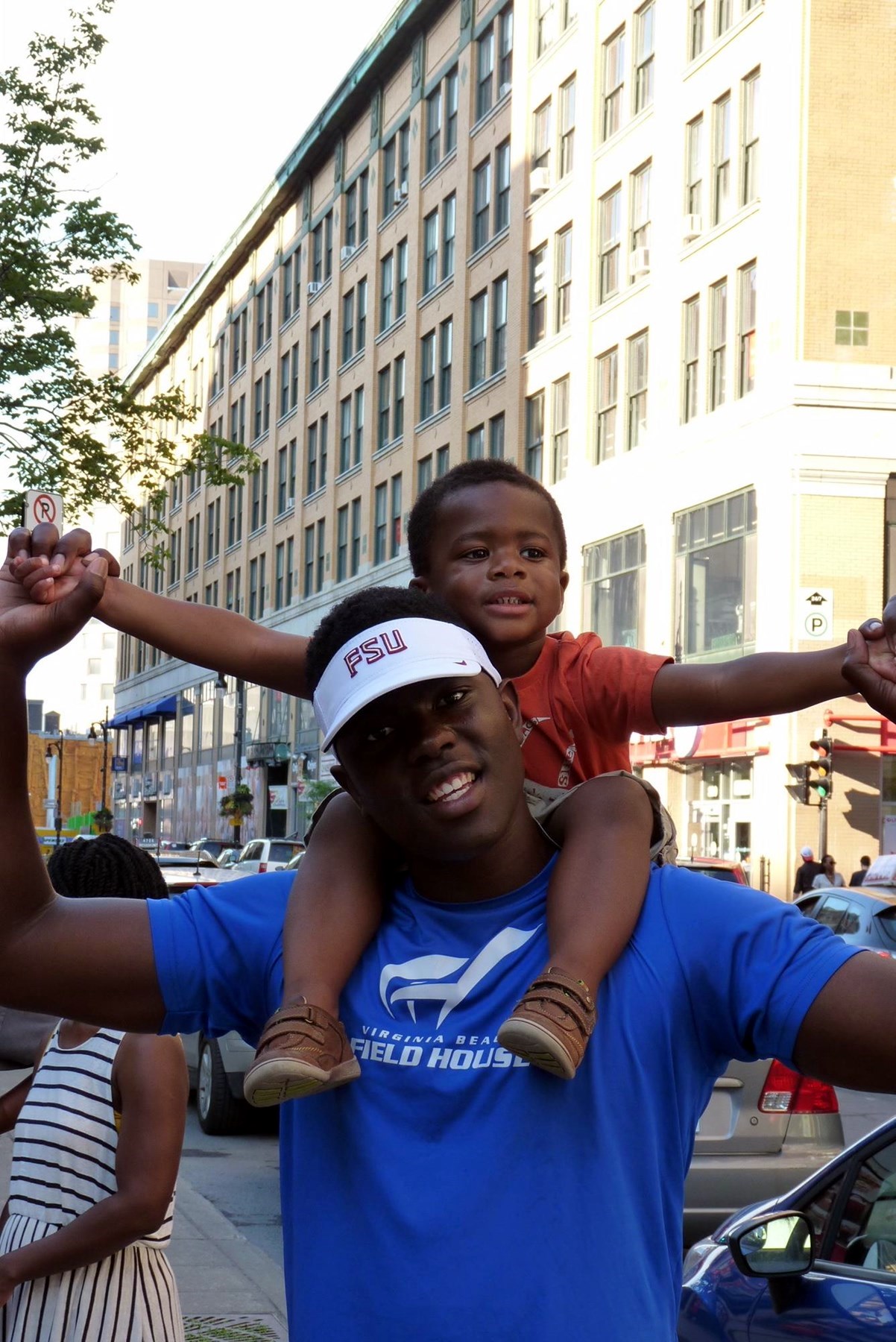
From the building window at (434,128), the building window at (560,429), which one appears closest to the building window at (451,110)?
the building window at (434,128)

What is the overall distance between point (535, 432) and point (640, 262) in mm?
5851

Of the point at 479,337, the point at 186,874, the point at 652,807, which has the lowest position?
the point at 186,874

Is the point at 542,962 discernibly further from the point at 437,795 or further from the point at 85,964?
the point at 85,964

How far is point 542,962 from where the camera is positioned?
2346 millimetres

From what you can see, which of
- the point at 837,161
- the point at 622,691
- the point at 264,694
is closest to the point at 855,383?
the point at 837,161

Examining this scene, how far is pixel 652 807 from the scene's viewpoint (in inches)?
106

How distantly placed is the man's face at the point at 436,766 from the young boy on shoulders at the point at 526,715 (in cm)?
2

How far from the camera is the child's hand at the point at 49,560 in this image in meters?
2.22

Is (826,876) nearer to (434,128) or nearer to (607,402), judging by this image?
(607,402)

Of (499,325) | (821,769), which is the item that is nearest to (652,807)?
(821,769)

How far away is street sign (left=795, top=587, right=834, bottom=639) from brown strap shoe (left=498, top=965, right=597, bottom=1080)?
90.8ft

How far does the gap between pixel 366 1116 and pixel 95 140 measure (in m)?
19.3

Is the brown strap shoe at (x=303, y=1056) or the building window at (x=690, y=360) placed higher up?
the building window at (x=690, y=360)

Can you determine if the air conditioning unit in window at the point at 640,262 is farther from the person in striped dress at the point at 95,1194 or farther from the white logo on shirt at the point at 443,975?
the white logo on shirt at the point at 443,975
